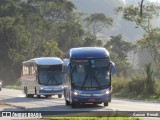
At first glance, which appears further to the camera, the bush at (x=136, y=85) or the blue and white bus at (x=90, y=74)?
the bush at (x=136, y=85)

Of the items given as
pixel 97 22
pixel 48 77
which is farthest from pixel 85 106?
pixel 97 22

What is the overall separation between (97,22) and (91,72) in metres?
80.9

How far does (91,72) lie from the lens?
26234 millimetres

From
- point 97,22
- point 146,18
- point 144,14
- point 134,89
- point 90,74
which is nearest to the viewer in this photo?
point 90,74

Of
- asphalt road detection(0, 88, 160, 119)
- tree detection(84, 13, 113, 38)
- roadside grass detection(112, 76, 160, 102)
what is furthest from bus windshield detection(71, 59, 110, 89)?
tree detection(84, 13, 113, 38)

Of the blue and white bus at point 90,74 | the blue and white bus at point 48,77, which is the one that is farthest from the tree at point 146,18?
the blue and white bus at point 90,74

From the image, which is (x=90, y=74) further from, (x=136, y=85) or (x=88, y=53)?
(x=136, y=85)

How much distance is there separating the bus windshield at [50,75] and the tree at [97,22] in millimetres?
66085

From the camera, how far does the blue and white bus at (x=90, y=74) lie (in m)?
26.0

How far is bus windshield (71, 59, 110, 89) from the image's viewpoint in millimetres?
26172

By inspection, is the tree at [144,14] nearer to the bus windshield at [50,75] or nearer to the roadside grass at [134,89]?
the roadside grass at [134,89]

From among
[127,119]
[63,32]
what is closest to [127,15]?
[127,119]

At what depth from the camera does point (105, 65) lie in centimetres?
2634

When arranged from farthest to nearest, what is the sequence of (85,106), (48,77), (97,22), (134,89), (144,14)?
(97,22) < (144,14) < (134,89) < (48,77) < (85,106)
